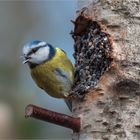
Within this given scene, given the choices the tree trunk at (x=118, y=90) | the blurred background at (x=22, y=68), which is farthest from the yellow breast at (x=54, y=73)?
the blurred background at (x=22, y=68)

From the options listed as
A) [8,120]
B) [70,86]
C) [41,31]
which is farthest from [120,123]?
[41,31]

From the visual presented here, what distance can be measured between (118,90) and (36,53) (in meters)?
0.73

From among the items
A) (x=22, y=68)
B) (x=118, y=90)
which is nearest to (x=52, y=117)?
(x=118, y=90)

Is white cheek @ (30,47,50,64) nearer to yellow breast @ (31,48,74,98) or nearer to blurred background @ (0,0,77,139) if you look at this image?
yellow breast @ (31,48,74,98)

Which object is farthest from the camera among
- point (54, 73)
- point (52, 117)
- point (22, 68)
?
point (22, 68)

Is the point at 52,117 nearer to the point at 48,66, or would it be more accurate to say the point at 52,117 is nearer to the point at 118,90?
the point at 118,90

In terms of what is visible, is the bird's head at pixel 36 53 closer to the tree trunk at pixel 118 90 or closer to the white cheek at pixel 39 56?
the white cheek at pixel 39 56

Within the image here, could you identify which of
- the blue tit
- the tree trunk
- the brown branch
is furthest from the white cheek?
the brown branch

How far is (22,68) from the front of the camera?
6359 millimetres

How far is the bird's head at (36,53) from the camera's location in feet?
8.00

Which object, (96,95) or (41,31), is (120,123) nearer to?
(96,95)

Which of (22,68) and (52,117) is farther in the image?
(22,68)

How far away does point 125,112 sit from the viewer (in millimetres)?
1791

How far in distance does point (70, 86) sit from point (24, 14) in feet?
16.4
